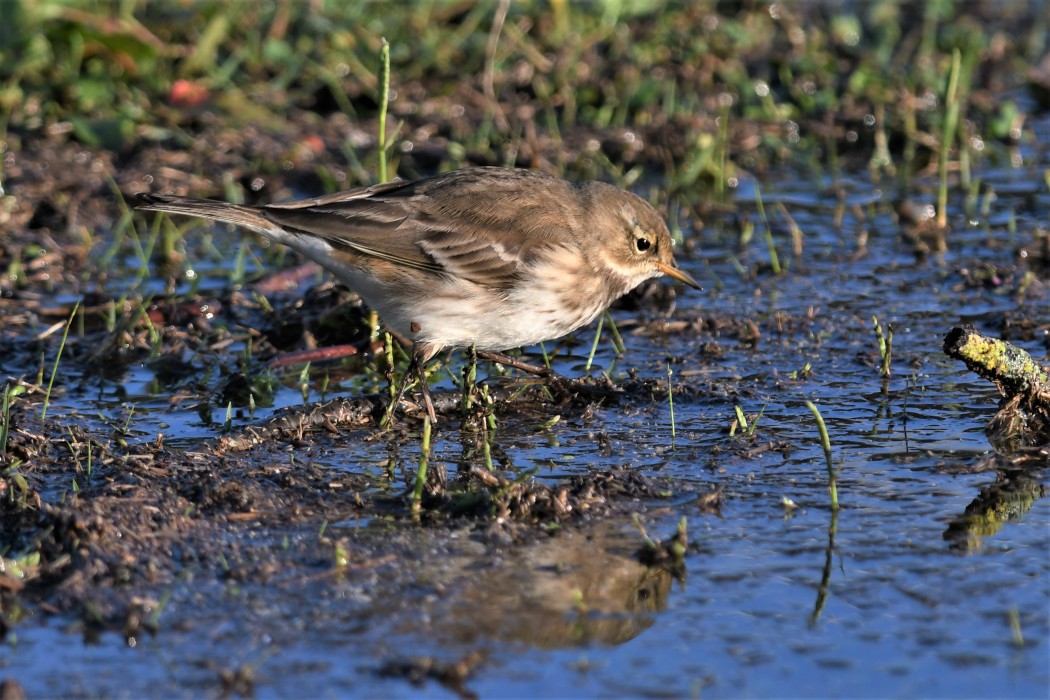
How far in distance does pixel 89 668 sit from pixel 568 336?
3.84 meters

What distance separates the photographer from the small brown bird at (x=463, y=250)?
6.62m

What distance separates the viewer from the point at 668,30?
36.7ft

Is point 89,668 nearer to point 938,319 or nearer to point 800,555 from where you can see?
point 800,555

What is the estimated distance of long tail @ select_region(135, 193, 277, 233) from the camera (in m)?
A: 6.78

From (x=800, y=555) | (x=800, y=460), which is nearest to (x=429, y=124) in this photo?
(x=800, y=460)

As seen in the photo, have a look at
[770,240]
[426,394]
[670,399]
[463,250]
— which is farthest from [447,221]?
[770,240]

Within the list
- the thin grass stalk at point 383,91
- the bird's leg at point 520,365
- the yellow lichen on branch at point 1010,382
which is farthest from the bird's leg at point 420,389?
the yellow lichen on branch at point 1010,382

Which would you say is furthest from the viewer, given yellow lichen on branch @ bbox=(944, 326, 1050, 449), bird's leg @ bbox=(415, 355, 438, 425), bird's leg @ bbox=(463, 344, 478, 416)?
bird's leg @ bbox=(463, 344, 478, 416)

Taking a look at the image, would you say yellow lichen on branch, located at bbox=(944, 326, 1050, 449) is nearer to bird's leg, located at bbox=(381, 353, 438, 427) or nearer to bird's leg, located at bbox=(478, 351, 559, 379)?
bird's leg, located at bbox=(478, 351, 559, 379)

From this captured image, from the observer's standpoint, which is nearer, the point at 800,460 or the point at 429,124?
the point at 800,460

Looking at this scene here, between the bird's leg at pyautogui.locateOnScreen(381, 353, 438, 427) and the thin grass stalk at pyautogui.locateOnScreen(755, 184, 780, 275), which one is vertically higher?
the thin grass stalk at pyautogui.locateOnScreen(755, 184, 780, 275)

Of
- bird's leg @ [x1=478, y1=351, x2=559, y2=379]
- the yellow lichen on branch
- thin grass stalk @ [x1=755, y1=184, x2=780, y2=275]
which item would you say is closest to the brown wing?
bird's leg @ [x1=478, y1=351, x2=559, y2=379]

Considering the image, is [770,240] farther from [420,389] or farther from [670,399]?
[420,389]

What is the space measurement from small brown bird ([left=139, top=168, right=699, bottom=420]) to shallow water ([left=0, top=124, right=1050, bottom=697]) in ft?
1.66
